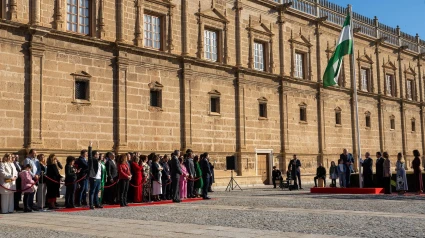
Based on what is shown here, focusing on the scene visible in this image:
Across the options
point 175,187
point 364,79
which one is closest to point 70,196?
point 175,187

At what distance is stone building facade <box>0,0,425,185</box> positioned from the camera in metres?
19.0

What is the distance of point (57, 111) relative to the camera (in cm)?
1942

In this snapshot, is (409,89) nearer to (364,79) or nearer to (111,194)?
(364,79)

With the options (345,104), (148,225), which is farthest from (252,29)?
(148,225)

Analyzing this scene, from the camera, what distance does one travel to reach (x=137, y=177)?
54.6ft

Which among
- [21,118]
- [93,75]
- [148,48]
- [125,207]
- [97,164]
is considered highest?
[148,48]

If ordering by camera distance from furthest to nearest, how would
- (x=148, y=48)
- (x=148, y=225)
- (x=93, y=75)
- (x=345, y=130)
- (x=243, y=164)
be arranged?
(x=345, y=130) → (x=243, y=164) → (x=148, y=48) → (x=93, y=75) → (x=148, y=225)

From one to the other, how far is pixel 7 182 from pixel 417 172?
14049 mm

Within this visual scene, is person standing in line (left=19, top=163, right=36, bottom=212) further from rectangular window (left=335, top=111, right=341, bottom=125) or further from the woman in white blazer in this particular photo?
rectangular window (left=335, top=111, right=341, bottom=125)

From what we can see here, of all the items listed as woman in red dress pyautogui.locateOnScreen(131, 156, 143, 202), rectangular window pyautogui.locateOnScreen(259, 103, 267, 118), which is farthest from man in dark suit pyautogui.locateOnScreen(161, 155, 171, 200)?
rectangular window pyautogui.locateOnScreen(259, 103, 267, 118)

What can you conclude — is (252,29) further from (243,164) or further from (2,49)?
(2,49)

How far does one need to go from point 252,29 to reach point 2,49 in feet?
47.2

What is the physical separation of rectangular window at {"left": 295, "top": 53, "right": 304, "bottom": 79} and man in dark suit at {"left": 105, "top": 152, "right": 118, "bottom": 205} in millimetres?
18233

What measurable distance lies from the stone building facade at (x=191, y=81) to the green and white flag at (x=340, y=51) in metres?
6.35
